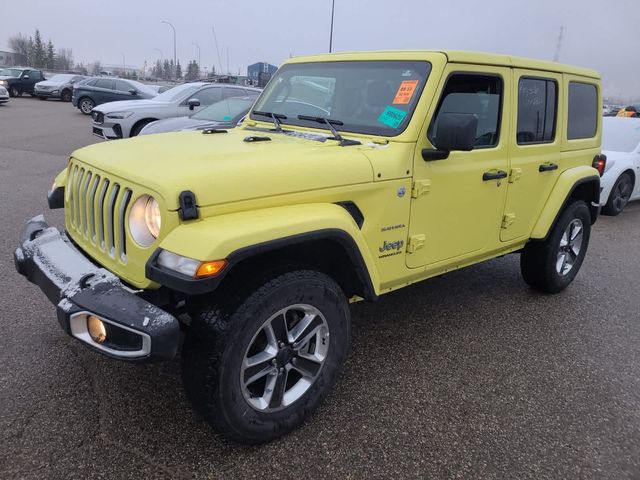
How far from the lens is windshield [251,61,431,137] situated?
3.14m

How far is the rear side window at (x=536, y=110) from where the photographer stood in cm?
382

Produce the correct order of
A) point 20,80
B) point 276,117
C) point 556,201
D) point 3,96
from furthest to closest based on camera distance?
point 20,80 → point 3,96 → point 556,201 → point 276,117

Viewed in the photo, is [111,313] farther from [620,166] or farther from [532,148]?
[620,166]

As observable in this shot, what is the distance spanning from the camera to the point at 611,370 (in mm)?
3543

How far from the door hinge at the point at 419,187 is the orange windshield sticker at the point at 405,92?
0.49 m

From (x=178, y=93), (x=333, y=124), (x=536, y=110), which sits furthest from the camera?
(x=178, y=93)

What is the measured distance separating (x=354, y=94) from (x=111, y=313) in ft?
6.82

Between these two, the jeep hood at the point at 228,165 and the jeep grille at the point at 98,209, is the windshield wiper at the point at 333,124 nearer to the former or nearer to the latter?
the jeep hood at the point at 228,165

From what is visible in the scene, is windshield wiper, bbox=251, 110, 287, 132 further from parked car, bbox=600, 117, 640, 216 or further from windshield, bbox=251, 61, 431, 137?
parked car, bbox=600, 117, 640, 216

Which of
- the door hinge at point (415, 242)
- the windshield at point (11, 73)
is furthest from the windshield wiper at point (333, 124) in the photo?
the windshield at point (11, 73)

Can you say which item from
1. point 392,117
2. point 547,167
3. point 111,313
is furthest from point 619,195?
point 111,313

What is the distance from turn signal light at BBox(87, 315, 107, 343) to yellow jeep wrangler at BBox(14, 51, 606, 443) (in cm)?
1

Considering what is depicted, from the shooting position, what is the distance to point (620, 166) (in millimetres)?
8234

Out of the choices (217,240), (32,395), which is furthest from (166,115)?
(217,240)
